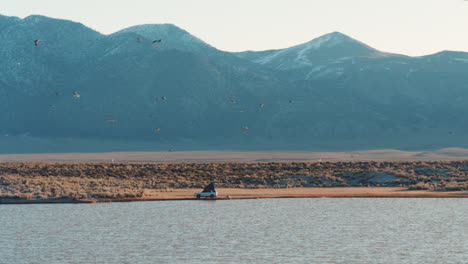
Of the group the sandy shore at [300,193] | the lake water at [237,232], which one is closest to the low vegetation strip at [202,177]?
the sandy shore at [300,193]

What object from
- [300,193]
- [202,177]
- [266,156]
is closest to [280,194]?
[300,193]

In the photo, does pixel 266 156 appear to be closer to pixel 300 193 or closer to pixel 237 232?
pixel 300 193

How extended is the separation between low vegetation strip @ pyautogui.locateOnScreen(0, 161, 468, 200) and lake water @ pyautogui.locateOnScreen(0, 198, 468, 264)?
25.6 ft

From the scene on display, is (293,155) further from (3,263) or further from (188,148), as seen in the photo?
(3,263)

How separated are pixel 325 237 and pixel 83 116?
14594cm

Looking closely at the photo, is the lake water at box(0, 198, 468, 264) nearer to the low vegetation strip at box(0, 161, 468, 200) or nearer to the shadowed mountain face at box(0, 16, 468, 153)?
the low vegetation strip at box(0, 161, 468, 200)

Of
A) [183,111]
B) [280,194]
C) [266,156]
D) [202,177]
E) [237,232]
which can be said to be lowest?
[237,232]

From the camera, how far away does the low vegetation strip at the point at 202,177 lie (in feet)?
186

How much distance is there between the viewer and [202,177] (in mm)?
69375

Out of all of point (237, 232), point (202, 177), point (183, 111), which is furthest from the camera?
point (183, 111)

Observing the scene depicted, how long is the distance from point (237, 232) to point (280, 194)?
20761 millimetres

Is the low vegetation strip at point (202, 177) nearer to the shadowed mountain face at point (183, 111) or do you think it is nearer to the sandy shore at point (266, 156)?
the sandy shore at point (266, 156)

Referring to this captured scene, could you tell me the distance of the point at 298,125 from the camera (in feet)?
557

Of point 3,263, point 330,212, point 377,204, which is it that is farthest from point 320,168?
point 3,263
